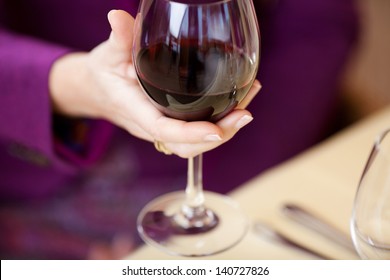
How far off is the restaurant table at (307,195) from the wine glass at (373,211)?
0.32 feet

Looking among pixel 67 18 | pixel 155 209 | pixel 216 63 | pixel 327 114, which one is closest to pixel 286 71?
pixel 327 114

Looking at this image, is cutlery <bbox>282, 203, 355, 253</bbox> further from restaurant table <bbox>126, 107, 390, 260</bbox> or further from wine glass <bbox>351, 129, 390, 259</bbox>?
wine glass <bbox>351, 129, 390, 259</bbox>

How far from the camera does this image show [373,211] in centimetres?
50

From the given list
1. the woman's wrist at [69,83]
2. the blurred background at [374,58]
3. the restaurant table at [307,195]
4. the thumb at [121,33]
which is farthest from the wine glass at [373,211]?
the blurred background at [374,58]

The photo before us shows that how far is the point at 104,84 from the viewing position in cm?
61

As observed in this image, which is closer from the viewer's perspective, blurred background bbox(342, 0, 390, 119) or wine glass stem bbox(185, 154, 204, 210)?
wine glass stem bbox(185, 154, 204, 210)

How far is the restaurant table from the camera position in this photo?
2.05ft

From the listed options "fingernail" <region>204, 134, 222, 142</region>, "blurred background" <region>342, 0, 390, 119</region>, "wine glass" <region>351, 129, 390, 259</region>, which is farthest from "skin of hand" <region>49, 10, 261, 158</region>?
"blurred background" <region>342, 0, 390, 119</region>

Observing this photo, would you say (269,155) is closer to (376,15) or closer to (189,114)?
(189,114)

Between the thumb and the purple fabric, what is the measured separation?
0.20m

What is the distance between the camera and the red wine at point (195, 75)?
0.46 meters

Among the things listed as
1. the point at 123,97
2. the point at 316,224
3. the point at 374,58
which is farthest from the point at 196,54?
the point at 374,58

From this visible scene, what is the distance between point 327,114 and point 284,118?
14cm

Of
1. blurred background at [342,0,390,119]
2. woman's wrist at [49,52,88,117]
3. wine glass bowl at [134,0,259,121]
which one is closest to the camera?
wine glass bowl at [134,0,259,121]
